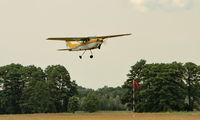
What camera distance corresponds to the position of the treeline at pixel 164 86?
275ft

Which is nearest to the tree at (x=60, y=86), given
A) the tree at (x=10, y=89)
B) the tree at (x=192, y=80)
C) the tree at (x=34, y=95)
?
the tree at (x=34, y=95)

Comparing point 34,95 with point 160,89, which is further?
point 34,95

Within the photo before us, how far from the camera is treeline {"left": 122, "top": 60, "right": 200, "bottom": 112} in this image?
8375 cm

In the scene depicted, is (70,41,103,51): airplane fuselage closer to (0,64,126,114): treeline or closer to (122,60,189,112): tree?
(122,60,189,112): tree

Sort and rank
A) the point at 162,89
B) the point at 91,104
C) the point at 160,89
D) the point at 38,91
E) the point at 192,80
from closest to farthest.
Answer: the point at 162,89, the point at 160,89, the point at 192,80, the point at 91,104, the point at 38,91

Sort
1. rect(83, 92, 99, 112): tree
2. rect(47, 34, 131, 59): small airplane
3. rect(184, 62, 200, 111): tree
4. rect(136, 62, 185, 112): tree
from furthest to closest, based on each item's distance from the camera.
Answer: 1. rect(83, 92, 99, 112): tree
2. rect(184, 62, 200, 111): tree
3. rect(136, 62, 185, 112): tree
4. rect(47, 34, 131, 59): small airplane

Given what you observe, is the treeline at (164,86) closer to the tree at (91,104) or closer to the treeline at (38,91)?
the tree at (91,104)

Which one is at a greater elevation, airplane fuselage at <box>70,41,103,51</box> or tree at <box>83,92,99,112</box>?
airplane fuselage at <box>70,41,103,51</box>

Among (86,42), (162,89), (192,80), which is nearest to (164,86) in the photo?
(162,89)

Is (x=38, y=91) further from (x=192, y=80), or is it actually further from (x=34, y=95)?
(x=192, y=80)

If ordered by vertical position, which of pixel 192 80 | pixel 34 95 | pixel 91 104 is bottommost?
pixel 91 104

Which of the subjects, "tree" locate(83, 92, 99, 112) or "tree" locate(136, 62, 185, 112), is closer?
"tree" locate(136, 62, 185, 112)

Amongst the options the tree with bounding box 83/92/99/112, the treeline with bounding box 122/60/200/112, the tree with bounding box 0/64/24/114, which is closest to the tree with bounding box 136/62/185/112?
the treeline with bounding box 122/60/200/112

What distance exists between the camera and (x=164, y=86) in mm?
83875
